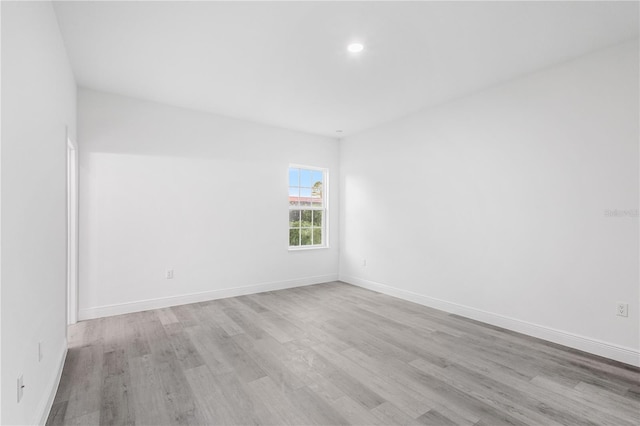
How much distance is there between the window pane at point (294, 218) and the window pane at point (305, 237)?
169 millimetres

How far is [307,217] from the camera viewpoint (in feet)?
18.7

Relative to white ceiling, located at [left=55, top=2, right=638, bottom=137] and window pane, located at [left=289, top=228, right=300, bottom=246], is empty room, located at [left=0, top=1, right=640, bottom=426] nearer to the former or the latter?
white ceiling, located at [left=55, top=2, right=638, bottom=137]

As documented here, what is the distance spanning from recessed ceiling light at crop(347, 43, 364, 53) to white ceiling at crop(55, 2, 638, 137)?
54 millimetres

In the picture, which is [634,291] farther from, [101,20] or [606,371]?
[101,20]

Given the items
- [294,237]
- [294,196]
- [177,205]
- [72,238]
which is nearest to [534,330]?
[294,237]

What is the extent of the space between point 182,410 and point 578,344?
3411 millimetres

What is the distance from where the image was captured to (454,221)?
4.00 m

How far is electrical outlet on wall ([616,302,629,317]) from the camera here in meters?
2.64

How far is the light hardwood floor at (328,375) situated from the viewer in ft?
6.40

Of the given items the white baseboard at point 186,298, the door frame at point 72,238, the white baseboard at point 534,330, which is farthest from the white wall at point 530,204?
the door frame at point 72,238

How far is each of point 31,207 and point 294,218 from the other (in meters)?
3.99

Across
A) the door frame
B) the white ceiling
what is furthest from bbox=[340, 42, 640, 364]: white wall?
the door frame

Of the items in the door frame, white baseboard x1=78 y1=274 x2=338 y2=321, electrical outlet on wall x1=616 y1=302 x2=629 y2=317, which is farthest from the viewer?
white baseboard x1=78 y1=274 x2=338 y2=321

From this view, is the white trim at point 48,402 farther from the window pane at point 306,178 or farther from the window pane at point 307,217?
the window pane at point 306,178
